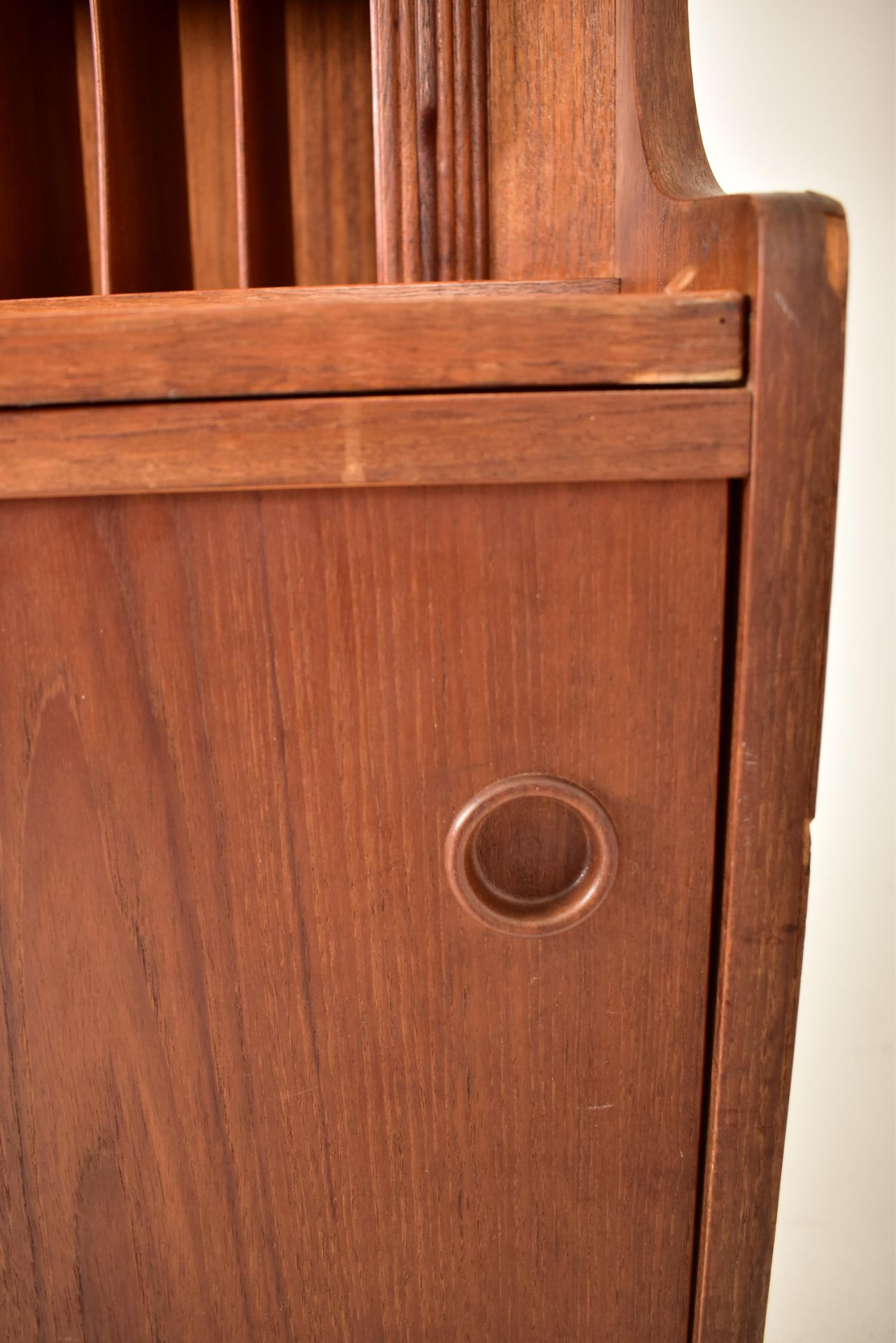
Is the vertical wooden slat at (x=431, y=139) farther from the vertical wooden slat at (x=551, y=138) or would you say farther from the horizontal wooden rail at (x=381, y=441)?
the horizontal wooden rail at (x=381, y=441)

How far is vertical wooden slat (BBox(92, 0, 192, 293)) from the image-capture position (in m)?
0.43

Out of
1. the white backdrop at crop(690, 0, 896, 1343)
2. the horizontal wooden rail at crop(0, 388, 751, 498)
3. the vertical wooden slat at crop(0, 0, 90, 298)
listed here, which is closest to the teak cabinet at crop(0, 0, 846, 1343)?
the horizontal wooden rail at crop(0, 388, 751, 498)

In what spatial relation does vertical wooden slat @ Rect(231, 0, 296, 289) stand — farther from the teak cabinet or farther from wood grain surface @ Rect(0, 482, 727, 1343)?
wood grain surface @ Rect(0, 482, 727, 1343)

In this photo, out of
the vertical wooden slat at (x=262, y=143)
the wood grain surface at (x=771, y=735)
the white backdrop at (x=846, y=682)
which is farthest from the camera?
the white backdrop at (x=846, y=682)

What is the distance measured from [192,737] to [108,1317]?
0.22 metres

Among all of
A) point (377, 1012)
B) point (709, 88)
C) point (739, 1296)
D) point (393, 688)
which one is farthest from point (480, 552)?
point (709, 88)

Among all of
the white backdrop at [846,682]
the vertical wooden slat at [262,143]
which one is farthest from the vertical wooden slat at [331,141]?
the white backdrop at [846,682]

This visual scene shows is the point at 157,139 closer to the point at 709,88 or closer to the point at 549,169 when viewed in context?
the point at 549,169

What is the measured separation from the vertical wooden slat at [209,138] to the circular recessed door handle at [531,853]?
355mm

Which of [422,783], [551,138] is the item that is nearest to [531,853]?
[422,783]

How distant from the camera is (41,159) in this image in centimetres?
50

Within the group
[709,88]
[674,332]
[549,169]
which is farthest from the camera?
[709,88]

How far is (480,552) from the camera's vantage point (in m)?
0.29

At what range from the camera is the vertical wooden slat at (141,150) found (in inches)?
16.8
